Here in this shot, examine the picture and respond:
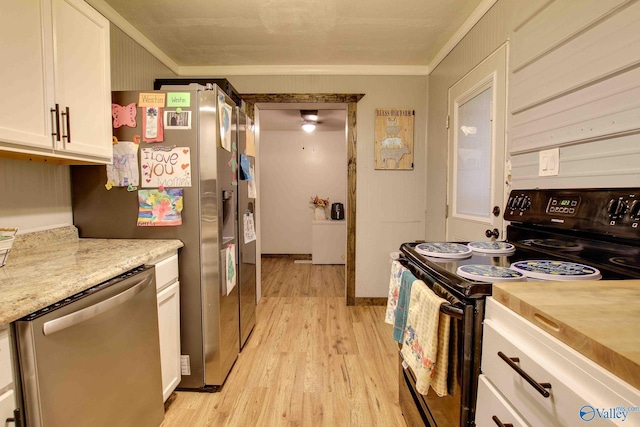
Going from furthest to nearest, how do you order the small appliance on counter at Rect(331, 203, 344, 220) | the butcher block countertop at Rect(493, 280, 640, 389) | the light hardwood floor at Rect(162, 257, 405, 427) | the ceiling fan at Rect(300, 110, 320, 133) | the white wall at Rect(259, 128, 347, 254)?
1. the white wall at Rect(259, 128, 347, 254)
2. the small appliance on counter at Rect(331, 203, 344, 220)
3. the ceiling fan at Rect(300, 110, 320, 133)
4. the light hardwood floor at Rect(162, 257, 405, 427)
5. the butcher block countertop at Rect(493, 280, 640, 389)

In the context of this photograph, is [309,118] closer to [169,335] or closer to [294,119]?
[294,119]

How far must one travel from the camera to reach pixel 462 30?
2.10m

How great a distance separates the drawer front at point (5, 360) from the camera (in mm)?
727

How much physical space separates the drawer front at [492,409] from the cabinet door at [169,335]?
139 cm

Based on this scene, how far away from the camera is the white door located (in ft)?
5.47

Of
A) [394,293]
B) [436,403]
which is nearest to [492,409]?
[436,403]

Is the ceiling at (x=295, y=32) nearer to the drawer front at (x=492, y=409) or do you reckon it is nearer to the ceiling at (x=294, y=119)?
the ceiling at (x=294, y=119)

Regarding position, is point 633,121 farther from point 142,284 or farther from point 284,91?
point 284,91

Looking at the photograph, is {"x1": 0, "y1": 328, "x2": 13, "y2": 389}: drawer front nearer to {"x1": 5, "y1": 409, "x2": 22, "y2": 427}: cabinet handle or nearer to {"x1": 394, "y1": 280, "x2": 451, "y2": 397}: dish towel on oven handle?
{"x1": 5, "y1": 409, "x2": 22, "y2": 427}: cabinet handle

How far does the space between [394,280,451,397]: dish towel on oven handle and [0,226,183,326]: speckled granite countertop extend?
114 cm

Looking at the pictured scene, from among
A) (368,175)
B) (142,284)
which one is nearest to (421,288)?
(142,284)

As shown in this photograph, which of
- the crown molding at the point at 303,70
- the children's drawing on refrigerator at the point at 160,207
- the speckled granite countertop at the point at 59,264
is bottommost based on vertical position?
the speckled granite countertop at the point at 59,264

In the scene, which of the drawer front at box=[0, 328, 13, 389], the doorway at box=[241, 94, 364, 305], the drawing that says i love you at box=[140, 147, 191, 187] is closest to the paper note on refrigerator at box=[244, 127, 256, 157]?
the doorway at box=[241, 94, 364, 305]

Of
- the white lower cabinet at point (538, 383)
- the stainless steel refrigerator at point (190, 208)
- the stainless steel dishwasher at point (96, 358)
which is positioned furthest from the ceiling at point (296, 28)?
the white lower cabinet at point (538, 383)
